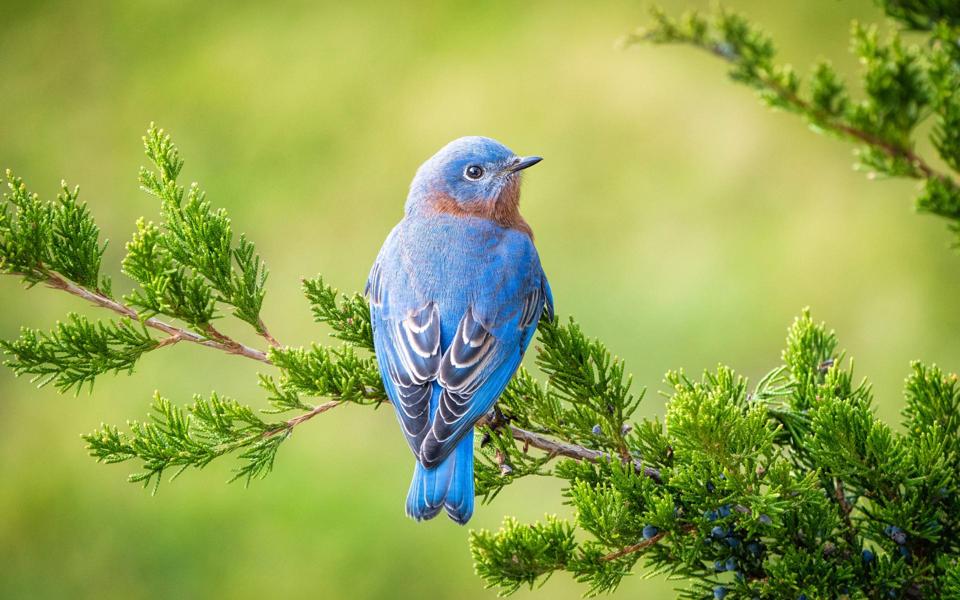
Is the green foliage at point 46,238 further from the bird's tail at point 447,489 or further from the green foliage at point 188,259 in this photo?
the bird's tail at point 447,489

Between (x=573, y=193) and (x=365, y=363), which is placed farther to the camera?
(x=573, y=193)

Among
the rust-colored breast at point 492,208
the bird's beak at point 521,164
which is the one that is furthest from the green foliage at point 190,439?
the bird's beak at point 521,164

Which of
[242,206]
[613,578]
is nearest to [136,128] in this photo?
[242,206]

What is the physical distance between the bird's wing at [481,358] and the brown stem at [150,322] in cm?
59

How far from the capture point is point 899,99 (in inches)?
96.5

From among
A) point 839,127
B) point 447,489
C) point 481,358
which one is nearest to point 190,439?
point 447,489

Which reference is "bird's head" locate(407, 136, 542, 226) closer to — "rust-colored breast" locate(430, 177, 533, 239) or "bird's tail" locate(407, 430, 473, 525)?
"rust-colored breast" locate(430, 177, 533, 239)

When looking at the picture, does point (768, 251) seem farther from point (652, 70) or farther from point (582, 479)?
point (582, 479)

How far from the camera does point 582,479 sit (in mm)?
2428

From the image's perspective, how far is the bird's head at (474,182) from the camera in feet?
13.4

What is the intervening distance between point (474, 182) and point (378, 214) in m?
2.31

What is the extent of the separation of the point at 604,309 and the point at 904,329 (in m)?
1.61

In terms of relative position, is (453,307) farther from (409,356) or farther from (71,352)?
(71,352)

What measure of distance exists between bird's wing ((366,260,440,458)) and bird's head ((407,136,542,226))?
72 cm
